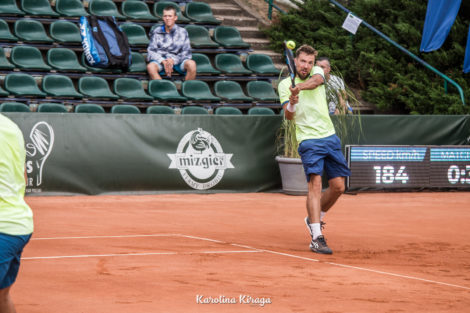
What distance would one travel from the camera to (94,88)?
1386 cm

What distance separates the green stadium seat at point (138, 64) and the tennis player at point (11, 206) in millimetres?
11184

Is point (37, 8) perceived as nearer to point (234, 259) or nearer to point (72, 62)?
point (72, 62)

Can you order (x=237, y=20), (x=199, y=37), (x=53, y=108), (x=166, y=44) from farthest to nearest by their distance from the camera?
(x=237, y=20) < (x=199, y=37) < (x=166, y=44) < (x=53, y=108)

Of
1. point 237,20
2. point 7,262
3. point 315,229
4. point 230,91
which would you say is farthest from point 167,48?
point 7,262

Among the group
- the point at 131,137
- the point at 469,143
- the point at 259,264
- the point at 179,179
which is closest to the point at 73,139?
the point at 131,137

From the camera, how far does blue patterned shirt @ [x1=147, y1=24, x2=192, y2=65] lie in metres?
14.4

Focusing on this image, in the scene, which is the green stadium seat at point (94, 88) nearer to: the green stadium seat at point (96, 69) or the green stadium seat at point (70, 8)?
the green stadium seat at point (96, 69)

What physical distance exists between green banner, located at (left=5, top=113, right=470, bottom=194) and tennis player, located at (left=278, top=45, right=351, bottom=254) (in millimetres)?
4869

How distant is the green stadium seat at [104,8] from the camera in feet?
51.7

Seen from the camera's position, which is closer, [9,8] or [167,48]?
[167,48]

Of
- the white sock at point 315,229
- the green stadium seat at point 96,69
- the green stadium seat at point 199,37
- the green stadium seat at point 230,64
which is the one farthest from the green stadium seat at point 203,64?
the white sock at point 315,229

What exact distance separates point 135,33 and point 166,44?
54.2 inches

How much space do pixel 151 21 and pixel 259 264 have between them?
1060 cm

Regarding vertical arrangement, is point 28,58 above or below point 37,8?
below
